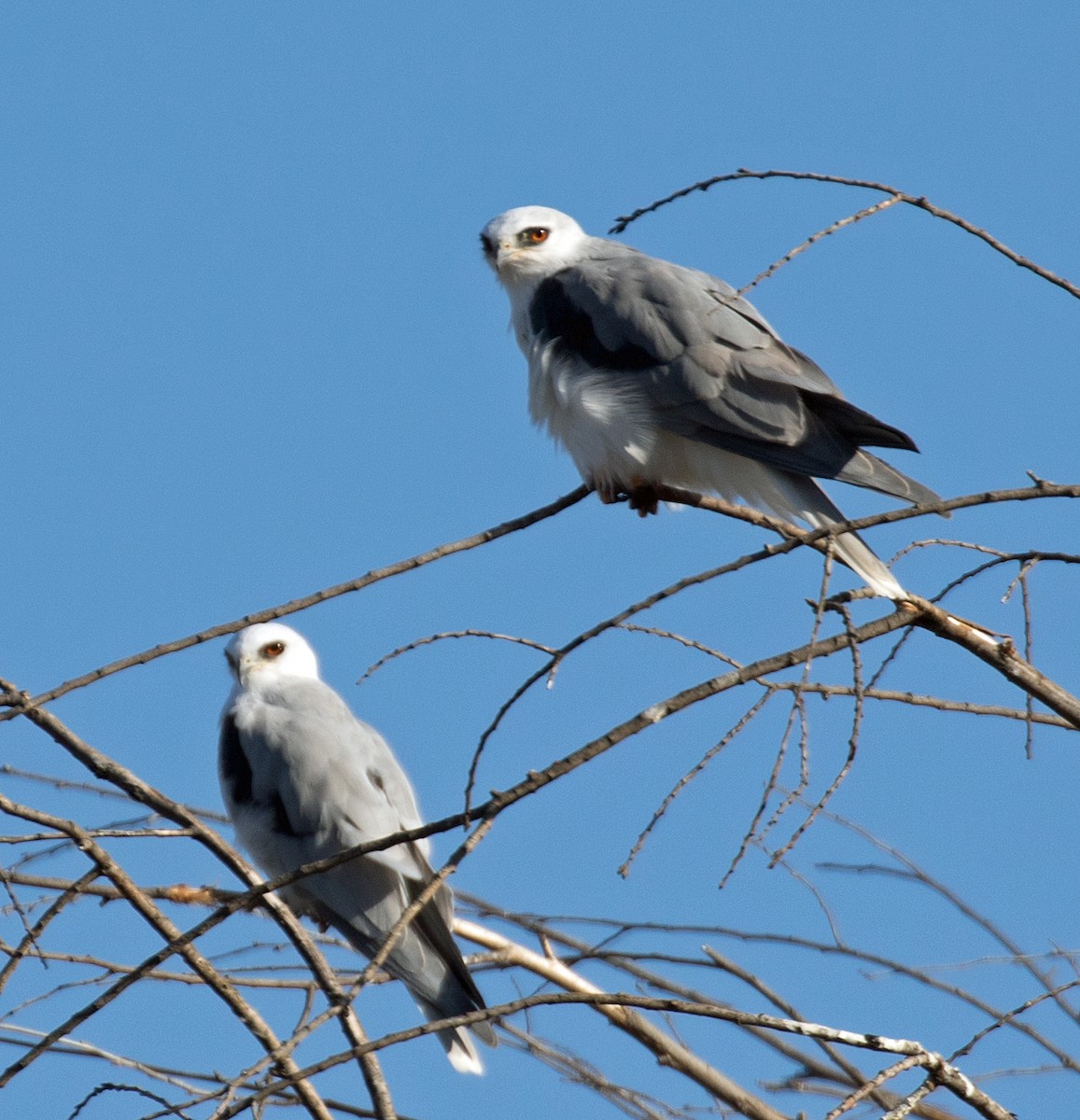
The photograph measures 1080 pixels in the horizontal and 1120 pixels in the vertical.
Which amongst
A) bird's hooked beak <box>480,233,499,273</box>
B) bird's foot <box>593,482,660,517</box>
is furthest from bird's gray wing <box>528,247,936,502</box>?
bird's hooked beak <box>480,233,499,273</box>

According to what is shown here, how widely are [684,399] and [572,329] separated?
54cm

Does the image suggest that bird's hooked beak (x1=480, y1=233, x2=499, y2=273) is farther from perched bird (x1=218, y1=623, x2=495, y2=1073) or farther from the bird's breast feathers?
perched bird (x1=218, y1=623, x2=495, y2=1073)

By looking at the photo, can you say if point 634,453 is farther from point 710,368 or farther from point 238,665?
point 238,665

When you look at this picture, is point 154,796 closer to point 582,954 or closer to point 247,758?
point 582,954

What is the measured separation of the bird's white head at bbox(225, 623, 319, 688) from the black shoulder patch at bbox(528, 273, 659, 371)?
1907 mm

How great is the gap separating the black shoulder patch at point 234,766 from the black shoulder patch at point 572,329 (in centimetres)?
199

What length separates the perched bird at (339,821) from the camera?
17.8 feet

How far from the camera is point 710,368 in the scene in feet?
16.9

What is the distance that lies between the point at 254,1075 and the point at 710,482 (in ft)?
11.3

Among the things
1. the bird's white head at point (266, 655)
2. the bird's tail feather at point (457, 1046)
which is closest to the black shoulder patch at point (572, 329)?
the bird's white head at point (266, 655)

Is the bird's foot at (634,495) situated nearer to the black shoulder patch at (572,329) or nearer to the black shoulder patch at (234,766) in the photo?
the black shoulder patch at (572,329)

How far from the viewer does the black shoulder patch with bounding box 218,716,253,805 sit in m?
5.92

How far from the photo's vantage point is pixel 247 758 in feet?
19.6

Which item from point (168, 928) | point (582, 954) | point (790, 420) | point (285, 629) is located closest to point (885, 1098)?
point (582, 954)
